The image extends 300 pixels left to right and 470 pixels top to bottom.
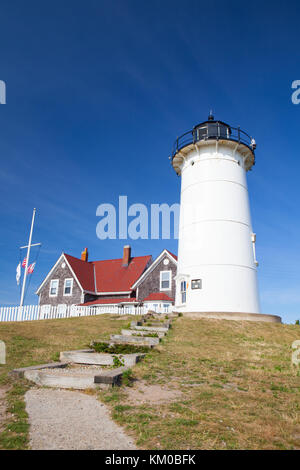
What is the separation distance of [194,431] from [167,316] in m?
14.5

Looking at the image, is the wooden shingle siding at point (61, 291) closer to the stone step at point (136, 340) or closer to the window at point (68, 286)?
the window at point (68, 286)

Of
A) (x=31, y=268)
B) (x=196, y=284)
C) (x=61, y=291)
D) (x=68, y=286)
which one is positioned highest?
(x=31, y=268)

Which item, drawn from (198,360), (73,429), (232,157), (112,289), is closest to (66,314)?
(112,289)

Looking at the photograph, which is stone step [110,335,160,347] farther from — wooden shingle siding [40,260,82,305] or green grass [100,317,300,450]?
wooden shingle siding [40,260,82,305]

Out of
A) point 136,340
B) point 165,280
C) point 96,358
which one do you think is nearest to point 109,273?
point 165,280

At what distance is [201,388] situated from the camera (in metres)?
6.97

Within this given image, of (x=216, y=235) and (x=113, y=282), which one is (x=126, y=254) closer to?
(x=113, y=282)

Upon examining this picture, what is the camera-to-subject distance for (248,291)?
20719mm

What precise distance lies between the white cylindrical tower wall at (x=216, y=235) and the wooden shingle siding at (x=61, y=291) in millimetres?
13801

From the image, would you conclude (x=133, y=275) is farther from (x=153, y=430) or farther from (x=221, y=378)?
(x=153, y=430)

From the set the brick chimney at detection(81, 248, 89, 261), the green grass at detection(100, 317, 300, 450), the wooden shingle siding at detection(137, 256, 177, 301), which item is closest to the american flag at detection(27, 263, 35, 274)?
the wooden shingle siding at detection(137, 256, 177, 301)

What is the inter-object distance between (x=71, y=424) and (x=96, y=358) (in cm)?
426

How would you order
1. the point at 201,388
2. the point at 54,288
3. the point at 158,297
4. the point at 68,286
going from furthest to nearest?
the point at 54,288, the point at 68,286, the point at 158,297, the point at 201,388

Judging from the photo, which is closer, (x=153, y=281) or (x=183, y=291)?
(x=183, y=291)
